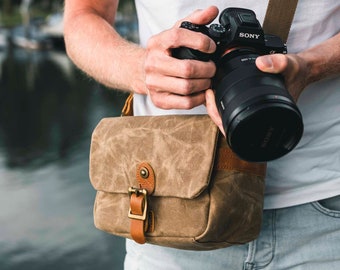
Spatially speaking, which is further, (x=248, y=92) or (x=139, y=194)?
(x=139, y=194)

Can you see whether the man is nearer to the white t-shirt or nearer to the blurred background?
the white t-shirt

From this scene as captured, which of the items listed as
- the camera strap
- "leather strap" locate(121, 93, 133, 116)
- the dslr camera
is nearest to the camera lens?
the dslr camera

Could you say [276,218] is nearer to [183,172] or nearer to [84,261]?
[183,172]

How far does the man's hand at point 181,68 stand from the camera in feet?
3.56

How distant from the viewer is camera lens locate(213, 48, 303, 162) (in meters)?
1.00

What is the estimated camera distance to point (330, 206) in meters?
1.36

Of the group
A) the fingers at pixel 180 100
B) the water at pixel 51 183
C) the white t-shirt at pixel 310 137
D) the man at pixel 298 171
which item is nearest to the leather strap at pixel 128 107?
the man at pixel 298 171

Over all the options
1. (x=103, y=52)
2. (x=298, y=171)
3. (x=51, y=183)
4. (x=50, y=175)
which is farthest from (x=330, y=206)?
(x=50, y=175)

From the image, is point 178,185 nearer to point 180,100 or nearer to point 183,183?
point 183,183

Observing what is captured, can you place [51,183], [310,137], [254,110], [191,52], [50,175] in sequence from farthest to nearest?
[50,175] < [51,183] < [310,137] < [191,52] < [254,110]

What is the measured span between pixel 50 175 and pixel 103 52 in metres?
4.57

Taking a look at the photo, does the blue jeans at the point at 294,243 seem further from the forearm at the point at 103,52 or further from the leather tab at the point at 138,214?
the forearm at the point at 103,52

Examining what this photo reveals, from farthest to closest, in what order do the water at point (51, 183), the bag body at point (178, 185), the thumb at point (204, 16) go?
the water at point (51, 183) < the bag body at point (178, 185) < the thumb at point (204, 16)

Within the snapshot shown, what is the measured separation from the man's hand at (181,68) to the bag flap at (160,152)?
123 mm
